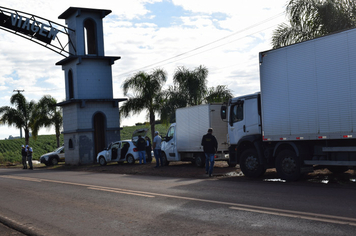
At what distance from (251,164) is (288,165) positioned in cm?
178

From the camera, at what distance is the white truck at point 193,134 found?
1995 cm

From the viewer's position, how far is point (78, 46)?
105ft

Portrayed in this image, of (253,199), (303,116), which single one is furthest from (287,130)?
(253,199)

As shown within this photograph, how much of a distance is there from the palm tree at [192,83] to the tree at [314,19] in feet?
39.7

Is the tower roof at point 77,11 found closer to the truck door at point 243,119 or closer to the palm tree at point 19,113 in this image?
the palm tree at point 19,113

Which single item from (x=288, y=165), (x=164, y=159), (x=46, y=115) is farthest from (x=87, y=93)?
(x=288, y=165)

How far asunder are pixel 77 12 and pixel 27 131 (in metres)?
19.4

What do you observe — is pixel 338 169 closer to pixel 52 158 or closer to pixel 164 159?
pixel 164 159

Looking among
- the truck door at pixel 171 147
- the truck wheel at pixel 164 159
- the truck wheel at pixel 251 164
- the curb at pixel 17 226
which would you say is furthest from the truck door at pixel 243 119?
the curb at pixel 17 226

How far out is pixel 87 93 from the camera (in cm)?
3256

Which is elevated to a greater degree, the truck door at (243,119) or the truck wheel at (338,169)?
the truck door at (243,119)

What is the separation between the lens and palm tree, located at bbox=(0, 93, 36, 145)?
44.4 m

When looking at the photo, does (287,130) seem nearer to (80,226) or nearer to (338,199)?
(338,199)

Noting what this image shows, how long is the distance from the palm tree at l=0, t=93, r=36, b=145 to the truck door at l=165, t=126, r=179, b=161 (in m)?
26.8
